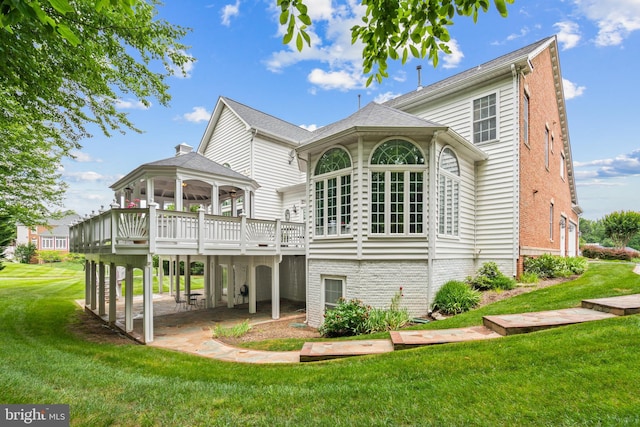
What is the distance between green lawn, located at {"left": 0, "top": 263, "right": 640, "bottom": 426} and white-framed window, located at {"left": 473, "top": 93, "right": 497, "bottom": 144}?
8060 millimetres

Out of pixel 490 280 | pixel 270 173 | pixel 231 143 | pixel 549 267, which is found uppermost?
pixel 231 143

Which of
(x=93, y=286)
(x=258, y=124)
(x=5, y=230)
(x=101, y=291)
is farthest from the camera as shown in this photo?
(x=5, y=230)

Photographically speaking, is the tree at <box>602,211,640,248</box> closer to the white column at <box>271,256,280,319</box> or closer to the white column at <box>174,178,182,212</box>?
the white column at <box>271,256,280,319</box>

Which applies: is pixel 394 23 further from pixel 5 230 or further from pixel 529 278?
pixel 5 230

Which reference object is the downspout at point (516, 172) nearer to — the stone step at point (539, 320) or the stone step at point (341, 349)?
the stone step at point (539, 320)

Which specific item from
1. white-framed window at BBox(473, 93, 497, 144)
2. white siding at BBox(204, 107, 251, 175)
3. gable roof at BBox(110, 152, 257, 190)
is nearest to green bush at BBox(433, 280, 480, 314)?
white-framed window at BBox(473, 93, 497, 144)

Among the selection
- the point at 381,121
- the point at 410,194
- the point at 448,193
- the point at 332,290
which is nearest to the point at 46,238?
the point at 332,290

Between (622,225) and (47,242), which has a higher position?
(622,225)

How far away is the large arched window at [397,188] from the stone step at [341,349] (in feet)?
11.8

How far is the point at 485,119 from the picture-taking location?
12.0m

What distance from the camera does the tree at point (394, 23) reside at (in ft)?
10.1

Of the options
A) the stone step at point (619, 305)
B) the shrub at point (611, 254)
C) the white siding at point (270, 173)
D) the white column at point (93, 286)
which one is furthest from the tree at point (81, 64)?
the shrub at point (611, 254)

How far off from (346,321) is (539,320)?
4.08 meters

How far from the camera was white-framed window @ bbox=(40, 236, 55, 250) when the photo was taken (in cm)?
5441
